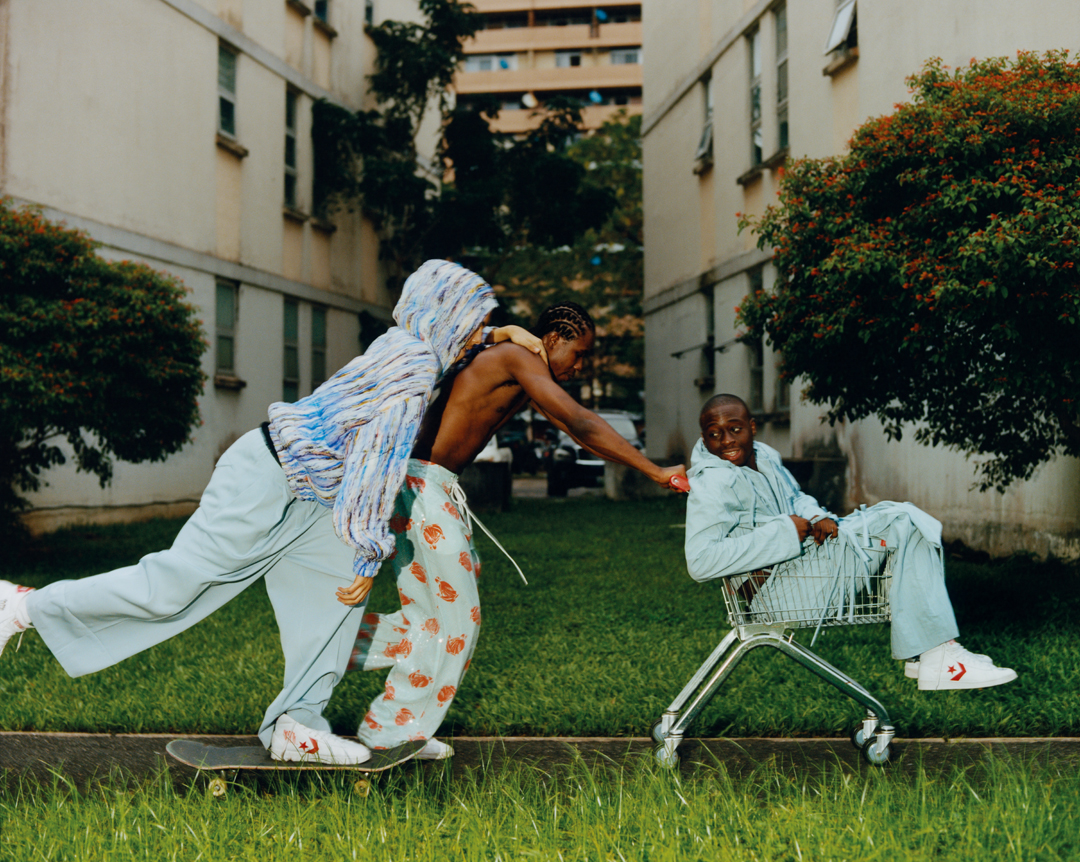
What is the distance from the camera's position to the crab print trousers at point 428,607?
382 cm

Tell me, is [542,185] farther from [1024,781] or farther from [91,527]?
[1024,781]

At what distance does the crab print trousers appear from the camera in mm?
3818

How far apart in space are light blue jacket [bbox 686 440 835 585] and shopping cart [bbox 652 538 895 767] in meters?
0.13

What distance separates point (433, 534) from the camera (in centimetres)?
381

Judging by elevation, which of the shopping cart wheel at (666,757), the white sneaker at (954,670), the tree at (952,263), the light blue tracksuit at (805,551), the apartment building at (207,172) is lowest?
the shopping cart wheel at (666,757)

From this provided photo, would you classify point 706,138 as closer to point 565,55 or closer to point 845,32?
point 845,32

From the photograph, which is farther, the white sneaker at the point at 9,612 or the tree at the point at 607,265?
the tree at the point at 607,265

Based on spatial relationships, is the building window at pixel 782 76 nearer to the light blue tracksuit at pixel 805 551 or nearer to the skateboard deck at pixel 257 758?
the light blue tracksuit at pixel 805 551

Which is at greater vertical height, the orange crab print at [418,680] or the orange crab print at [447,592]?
the orange crab print at [447,592]

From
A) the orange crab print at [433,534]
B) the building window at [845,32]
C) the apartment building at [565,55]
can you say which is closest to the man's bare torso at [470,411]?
the orange crab print at [433,534]

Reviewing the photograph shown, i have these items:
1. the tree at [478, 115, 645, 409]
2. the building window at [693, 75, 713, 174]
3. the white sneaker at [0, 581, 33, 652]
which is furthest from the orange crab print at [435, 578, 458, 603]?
the tree at [478, 115, 645, 409]

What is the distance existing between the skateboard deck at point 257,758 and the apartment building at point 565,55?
62284mm

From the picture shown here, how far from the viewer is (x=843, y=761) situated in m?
4.11

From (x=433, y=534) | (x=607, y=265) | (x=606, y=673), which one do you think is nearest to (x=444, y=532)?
(x=433, y=534)
